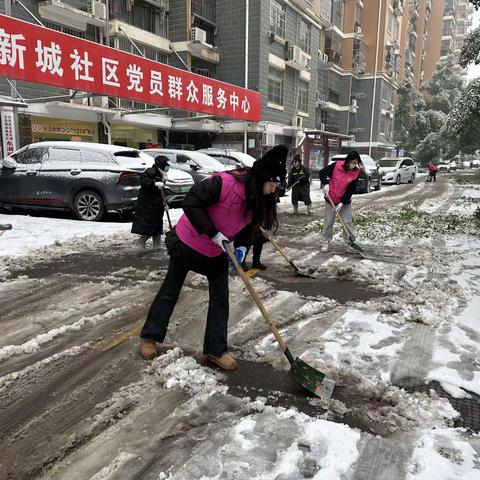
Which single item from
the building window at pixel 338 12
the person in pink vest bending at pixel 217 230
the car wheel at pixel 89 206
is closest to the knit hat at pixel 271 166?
the person in pink vest bending at pixel 217 230

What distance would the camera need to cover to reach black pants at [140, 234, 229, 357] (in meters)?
3.17

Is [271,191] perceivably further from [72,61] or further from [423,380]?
[72,61]

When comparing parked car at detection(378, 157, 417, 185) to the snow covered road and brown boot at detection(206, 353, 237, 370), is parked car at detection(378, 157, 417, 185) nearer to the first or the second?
the snow covered road

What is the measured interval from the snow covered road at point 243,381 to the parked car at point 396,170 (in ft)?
67.3

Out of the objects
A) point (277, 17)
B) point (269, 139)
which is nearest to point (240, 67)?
point (269, 139)

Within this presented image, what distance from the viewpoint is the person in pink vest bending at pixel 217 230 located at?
9.54 feet

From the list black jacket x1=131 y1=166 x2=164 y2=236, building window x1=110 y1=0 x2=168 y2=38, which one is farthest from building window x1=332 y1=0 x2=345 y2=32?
black jacket x1=131 y1=166 x2=164 y2=236

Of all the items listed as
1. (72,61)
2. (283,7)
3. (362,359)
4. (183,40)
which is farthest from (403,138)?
(362,359)

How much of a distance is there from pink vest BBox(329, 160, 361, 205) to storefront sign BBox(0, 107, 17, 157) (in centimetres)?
997

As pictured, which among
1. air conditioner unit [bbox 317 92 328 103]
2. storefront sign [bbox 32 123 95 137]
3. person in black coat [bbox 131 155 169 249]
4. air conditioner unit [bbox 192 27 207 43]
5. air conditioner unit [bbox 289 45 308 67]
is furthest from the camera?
air conditioner unit [bbox 317 92 328 103]

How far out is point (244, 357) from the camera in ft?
11.3

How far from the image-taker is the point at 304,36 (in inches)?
1131

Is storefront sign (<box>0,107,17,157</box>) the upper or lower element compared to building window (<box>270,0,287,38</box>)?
lower

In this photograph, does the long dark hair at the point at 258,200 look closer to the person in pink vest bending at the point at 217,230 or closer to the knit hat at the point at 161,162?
the person in pink vest bending at the point at 217,230
